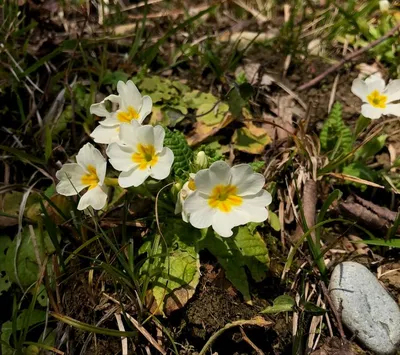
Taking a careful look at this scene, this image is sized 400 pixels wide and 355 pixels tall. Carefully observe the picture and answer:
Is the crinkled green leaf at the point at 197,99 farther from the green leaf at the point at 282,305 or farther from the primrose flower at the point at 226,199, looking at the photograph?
the green leaf at the point at 282,305

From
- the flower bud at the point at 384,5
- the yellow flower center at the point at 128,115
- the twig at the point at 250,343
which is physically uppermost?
the flower bud at the point at 384,5

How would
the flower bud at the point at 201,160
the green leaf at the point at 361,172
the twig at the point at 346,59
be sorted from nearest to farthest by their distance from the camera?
the flower bud at the point at 201,160 < the green leaf at the point at 361,172 < the twig at the point at 346,59

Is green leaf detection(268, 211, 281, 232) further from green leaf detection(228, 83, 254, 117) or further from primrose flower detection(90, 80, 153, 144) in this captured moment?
primrose flower detection(90, 80, 153, 144)

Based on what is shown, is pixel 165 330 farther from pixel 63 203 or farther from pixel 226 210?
pixel 63 203

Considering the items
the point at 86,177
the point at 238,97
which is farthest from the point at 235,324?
the point at 238,97

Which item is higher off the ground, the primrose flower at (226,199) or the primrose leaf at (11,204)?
the primrose flower at (226,199)

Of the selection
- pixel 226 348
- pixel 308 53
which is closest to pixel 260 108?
pixel 308 53

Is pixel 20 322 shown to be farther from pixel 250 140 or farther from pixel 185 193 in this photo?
pixel 250 140

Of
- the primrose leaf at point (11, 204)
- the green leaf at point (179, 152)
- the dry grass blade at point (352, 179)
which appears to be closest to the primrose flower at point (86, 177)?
the green leaf at point (179, 152)
